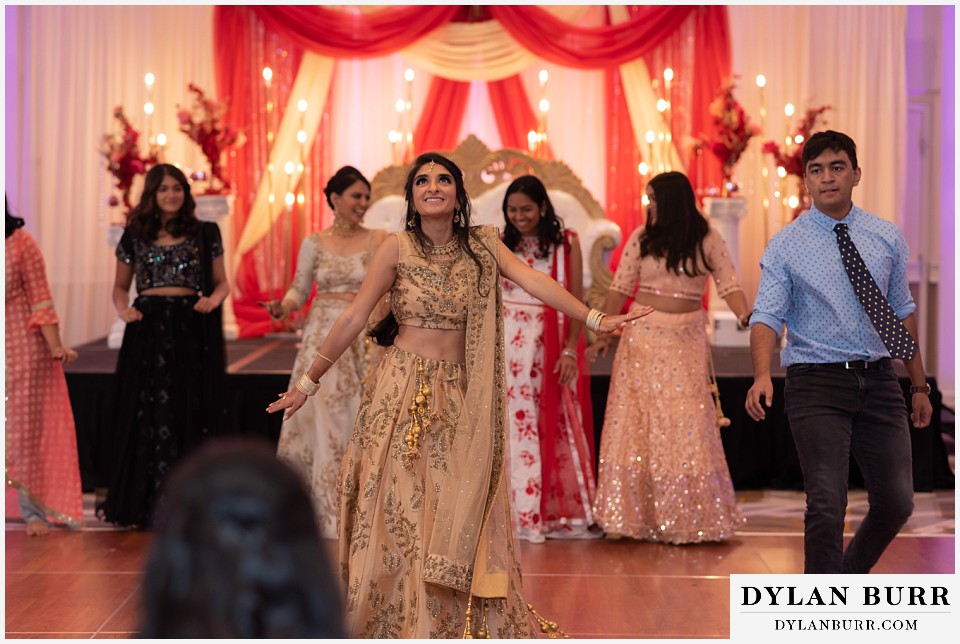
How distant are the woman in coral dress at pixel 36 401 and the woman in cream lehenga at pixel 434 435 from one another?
2211 millimetres

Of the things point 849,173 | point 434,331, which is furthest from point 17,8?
point 849,173

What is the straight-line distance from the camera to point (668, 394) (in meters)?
5.11

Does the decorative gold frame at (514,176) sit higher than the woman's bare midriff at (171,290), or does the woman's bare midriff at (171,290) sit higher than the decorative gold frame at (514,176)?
the decorative gold frame at (514,176)

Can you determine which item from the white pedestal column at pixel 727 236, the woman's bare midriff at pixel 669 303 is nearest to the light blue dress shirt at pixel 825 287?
the woman's bare midriff at pixel 669 303

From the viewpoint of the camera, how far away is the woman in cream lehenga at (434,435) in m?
3.41

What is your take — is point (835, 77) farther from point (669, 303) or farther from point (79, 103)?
point (79, 103)

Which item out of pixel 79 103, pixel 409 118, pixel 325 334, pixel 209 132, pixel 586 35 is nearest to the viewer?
pixel 325 334

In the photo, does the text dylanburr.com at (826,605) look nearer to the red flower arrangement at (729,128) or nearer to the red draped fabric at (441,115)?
the red flower arrangement at (729,128)

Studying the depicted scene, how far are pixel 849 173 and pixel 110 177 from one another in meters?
7.40

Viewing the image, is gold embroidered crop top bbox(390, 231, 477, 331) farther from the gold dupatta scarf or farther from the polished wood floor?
the polished wood floor

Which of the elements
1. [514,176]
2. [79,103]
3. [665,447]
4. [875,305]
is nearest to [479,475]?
[875,305]

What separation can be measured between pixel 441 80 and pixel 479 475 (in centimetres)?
639

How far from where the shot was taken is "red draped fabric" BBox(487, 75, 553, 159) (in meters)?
9.31

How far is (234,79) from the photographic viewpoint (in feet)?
30.2
